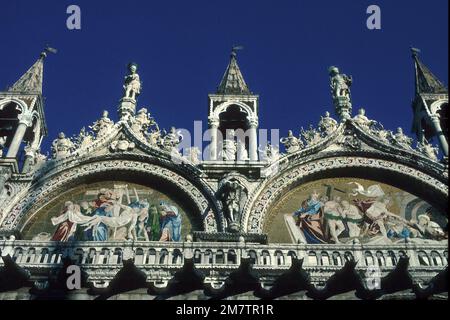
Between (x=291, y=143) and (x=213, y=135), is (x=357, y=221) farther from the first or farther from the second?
(x=213, y=135)

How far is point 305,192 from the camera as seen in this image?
14656 millimetres

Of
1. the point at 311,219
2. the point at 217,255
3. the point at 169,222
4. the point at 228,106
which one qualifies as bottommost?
the point at 217,255

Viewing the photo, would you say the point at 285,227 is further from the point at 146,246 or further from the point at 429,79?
the point at 429,79

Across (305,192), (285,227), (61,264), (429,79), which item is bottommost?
(61,264)

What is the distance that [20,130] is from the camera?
15.9 meters

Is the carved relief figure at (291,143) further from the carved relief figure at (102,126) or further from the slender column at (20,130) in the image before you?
the slender column at (20,130)

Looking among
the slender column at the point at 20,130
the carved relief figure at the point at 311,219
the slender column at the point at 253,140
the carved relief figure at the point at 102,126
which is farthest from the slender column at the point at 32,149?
the carved relief figure at the point at 311,219

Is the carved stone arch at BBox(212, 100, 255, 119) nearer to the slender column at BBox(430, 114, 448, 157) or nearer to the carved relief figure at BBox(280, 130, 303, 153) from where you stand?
the carved relief figure at BBox(280, 130, 303, 153)

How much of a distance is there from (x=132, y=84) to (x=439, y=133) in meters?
7.06

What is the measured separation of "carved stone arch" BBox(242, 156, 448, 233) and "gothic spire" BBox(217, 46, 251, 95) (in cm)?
279

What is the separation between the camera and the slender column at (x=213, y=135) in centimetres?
1510

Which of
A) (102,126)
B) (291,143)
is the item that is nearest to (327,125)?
(291,143)

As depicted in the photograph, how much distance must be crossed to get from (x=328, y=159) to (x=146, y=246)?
5.07 metres
